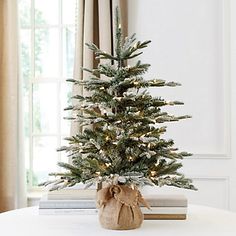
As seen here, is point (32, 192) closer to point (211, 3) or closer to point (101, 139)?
point (211, 3)

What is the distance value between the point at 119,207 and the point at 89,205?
0.94 feet

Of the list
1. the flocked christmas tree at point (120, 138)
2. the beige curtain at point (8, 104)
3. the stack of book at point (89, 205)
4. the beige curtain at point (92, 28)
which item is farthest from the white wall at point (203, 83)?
the flocked christmas tree at point (120, 138)

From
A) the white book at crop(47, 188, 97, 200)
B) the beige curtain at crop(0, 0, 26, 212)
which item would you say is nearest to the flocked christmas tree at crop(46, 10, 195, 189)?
the white book at crop(47, 188, 97, 200)

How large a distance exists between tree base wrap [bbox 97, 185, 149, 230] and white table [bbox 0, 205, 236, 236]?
29 mm

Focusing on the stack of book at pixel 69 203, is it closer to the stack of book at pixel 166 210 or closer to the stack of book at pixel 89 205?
the stack of book at pixel 89 205

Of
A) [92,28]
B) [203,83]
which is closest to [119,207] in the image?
[203,83]

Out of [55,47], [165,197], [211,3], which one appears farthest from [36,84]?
[165,197]

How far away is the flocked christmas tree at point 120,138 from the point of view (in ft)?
5.74

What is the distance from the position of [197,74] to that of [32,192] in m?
1.55

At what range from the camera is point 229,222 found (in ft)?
6.30

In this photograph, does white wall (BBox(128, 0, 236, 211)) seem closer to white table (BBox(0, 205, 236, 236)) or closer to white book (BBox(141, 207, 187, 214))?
white table (BBox(0, 205, 236, 236))

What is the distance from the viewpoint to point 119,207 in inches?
69.8

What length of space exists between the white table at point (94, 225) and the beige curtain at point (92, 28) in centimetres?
162

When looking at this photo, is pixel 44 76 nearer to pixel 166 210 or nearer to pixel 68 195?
pixel 68 195
